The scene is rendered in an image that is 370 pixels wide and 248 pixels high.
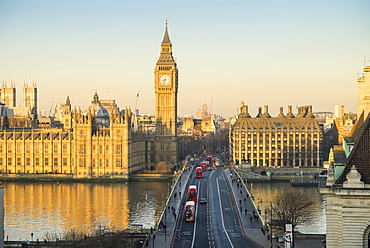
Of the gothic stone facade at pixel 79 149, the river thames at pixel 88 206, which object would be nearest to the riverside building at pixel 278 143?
the river thames at pixel 88 206

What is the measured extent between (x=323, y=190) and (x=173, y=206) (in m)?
41.8

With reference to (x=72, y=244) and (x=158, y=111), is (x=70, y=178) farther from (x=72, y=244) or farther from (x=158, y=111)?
Result: (x=72, y=244)

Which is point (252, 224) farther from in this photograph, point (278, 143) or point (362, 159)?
point (278, 143)

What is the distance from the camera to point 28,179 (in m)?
105

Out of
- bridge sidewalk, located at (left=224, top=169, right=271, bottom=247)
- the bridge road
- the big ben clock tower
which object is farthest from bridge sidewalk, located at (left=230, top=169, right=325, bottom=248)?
the big ben clock tower

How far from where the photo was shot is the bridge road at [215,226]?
156ft

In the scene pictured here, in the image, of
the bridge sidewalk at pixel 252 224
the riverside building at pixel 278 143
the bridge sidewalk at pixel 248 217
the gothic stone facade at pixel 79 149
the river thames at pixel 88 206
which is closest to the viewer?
the bridge sidewalk at pixel 252 224

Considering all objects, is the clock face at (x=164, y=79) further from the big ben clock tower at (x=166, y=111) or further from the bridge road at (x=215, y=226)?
the bridge road at (x=215, y=226)

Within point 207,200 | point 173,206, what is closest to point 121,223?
point 173,206

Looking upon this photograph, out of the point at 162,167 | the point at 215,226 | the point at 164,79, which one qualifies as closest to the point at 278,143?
the point at 162,167

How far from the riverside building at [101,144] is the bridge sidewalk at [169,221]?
22960mm

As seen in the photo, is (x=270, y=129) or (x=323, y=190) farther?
(x=270, y=129)

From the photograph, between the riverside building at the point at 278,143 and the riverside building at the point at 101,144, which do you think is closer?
the riverside building at the point at 101,144

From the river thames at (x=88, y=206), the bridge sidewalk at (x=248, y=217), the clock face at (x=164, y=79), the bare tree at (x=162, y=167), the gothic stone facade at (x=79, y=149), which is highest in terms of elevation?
the clock face at (x=164, y=79)
